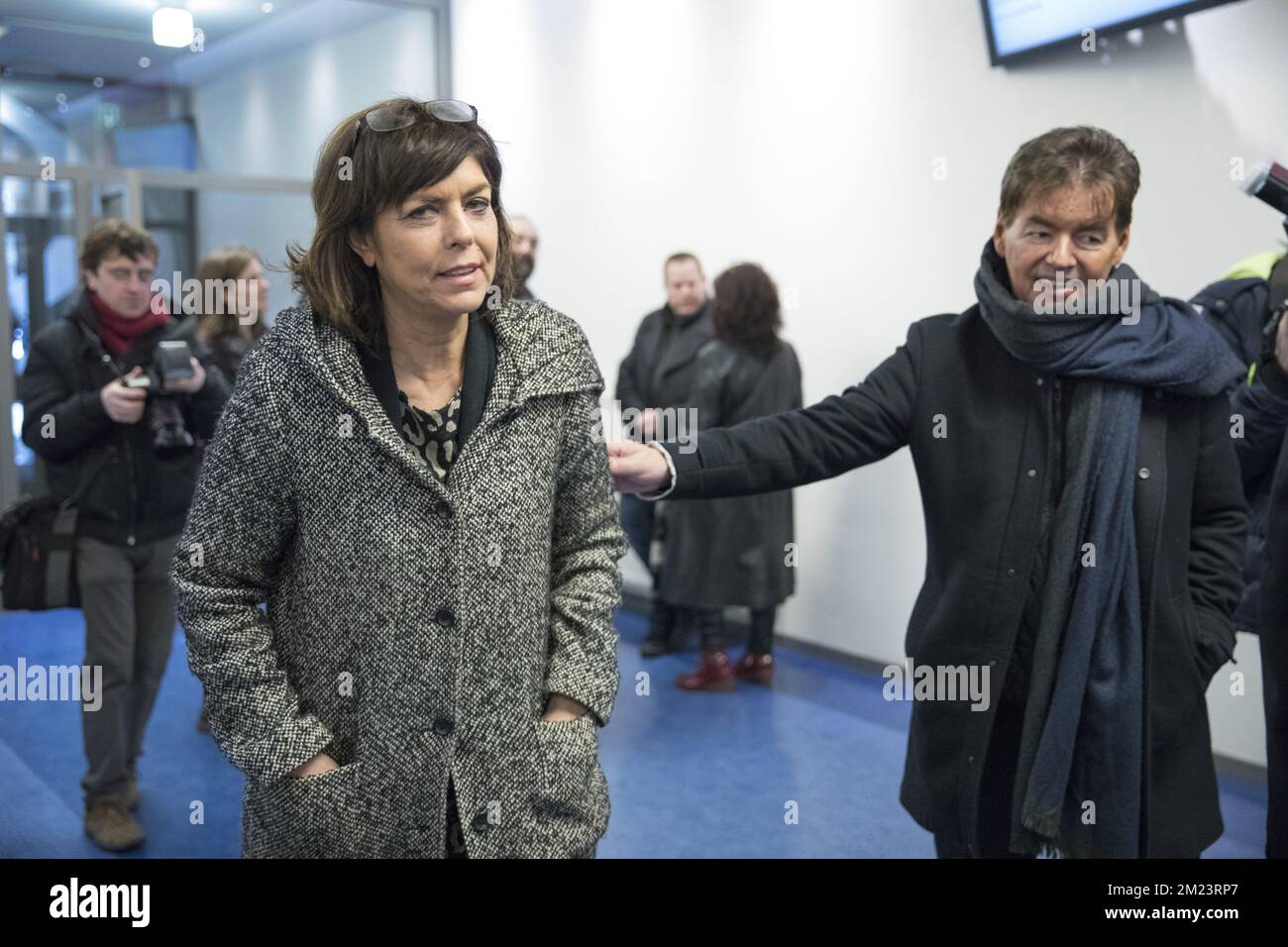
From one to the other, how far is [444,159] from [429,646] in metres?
0.58

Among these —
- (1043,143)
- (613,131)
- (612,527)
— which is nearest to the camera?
(612,527)

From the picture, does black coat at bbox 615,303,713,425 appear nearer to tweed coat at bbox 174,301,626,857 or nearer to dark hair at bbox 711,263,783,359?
dark hair at bbox 711,263,783,359

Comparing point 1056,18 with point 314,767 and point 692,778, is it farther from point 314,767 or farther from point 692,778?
point 314,767

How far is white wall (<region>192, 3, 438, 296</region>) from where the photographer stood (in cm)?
735

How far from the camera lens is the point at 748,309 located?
4.80 m

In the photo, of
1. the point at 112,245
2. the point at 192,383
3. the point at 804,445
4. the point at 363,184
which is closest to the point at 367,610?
the point at 363,184

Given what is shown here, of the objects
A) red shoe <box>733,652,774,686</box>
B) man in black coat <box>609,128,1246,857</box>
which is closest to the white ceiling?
red shoe <box>733,652,774,686</box>

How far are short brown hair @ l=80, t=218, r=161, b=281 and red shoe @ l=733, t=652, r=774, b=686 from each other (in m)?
2.81

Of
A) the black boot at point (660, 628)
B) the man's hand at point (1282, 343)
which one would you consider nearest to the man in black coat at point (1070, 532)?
the man's hand at point (1282, 343)

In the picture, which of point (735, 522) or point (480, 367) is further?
point (735, 522)

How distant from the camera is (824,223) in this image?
5.23m

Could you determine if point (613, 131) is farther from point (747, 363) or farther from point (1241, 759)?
point (1241, 759)

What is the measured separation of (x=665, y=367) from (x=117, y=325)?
7.61ft
